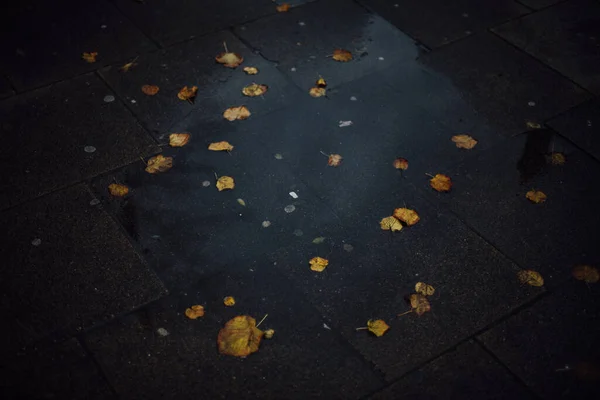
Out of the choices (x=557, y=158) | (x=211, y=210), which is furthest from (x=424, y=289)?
(x=557, y=158)

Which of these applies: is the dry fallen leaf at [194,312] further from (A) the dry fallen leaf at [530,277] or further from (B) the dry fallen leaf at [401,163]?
(A) the dry fallen leaf at [530,277]

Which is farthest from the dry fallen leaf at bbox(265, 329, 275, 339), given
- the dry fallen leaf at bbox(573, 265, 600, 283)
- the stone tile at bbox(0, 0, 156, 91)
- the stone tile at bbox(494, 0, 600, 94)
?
the stone tile at bbox(494, 0, 600, 94)

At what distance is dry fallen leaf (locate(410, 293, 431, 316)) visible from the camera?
3742 mm

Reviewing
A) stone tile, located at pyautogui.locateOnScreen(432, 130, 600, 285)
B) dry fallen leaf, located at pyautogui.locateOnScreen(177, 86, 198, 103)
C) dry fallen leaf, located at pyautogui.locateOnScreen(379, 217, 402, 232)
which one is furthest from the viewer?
dry fallen leaf, located at pyautogui.locateOnScreen(177, 86, 198, 103)

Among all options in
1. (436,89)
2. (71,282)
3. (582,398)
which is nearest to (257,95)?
(436,89)

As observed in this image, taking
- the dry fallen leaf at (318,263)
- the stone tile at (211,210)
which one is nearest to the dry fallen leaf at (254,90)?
the stone tile at (211,210)

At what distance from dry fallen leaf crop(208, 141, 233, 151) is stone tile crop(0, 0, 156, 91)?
1347 mm

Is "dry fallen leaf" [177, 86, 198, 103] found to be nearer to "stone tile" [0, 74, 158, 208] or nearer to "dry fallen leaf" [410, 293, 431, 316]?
"stone tile" [0, 74, 158, 208]

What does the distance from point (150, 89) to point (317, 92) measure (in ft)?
4.24

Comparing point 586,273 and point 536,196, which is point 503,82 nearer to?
point 536,196

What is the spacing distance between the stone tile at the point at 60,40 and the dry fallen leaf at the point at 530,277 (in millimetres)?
3475

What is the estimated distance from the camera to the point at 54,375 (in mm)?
3371

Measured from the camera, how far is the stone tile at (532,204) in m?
4.09

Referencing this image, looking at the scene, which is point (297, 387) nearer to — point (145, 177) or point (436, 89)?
point (145, 177)
